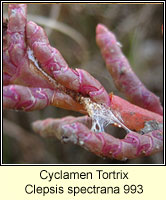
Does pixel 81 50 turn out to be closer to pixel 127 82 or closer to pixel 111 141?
pixel 127 82

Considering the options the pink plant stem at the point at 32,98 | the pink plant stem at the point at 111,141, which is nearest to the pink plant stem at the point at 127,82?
the pink plant stem at the point at 111,141

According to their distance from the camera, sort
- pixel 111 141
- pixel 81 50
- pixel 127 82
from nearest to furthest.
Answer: pixel 111 141, pixel 127 82, pixel 81 50

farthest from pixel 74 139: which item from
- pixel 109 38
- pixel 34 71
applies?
pixel 109 38

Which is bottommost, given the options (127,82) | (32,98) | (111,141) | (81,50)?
(111,141)

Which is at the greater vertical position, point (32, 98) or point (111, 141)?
point (32, 98)

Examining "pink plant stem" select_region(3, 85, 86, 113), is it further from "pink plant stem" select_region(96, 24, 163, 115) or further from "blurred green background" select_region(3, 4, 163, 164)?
"blurred green background" select_region(3, 4, 163, 164)

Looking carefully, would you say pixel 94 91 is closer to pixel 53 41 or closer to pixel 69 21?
pixel 53 41

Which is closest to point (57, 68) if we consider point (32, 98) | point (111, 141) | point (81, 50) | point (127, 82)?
point (32, 98)
